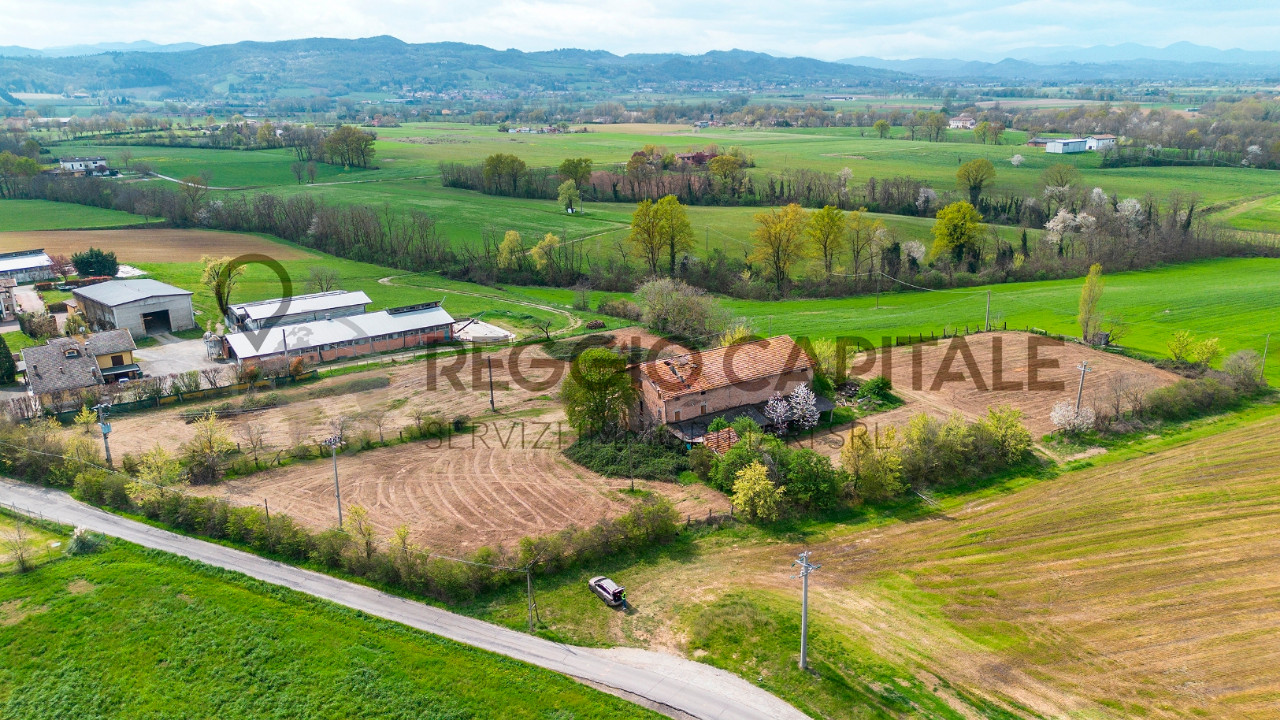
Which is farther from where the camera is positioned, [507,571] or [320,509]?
[320,509]

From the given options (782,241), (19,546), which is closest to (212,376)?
(19,546)

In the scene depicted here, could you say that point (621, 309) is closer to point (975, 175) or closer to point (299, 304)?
point (299, 304)

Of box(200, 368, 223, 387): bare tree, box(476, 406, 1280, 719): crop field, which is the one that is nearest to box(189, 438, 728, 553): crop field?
box(476, 406, 1280, 719): crop field

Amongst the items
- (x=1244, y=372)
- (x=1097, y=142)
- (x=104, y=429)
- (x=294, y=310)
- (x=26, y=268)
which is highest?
(x=1097, y=142)

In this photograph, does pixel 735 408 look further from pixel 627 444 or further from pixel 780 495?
pixel 780 495

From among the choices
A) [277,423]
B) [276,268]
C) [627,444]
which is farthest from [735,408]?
[276,268]

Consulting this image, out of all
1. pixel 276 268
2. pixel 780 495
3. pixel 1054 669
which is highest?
pixel 276 268
